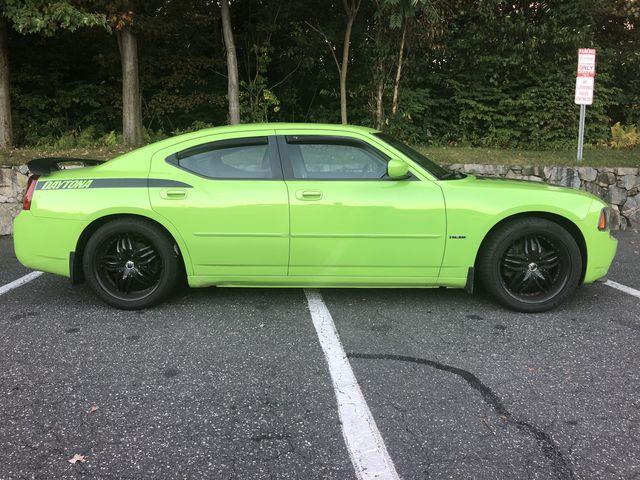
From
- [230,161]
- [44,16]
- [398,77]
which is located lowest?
[230,161]

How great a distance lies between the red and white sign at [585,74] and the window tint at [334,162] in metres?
5.93

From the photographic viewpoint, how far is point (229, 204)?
4.03 m

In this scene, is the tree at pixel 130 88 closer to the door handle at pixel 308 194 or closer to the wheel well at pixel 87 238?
the wheel well at pixel 87 238

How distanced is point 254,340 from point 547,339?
77.3 inches

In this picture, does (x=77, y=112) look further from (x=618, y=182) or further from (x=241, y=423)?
(x=241, y=423)

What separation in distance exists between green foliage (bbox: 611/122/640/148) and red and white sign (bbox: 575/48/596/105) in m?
4.69

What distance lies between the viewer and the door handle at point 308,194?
4.02 metres

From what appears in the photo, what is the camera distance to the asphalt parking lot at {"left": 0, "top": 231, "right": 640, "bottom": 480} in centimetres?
231

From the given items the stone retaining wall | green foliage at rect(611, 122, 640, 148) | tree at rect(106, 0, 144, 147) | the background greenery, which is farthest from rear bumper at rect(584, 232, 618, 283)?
green foliage at rect(611, 122, 640, 148)

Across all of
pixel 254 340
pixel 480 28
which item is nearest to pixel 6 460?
pixel 254 340

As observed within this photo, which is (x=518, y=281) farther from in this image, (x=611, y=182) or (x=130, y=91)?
(x=130, y=91)

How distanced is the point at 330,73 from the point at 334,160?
9.62 m

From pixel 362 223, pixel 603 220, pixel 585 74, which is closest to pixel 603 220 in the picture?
pixel 603 220

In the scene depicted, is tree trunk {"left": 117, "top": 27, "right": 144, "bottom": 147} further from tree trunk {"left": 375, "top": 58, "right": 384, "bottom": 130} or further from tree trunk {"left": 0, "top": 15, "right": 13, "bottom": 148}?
tree trunk {"left": 375, "top": 58, "right": 384, "bottom": 130}
